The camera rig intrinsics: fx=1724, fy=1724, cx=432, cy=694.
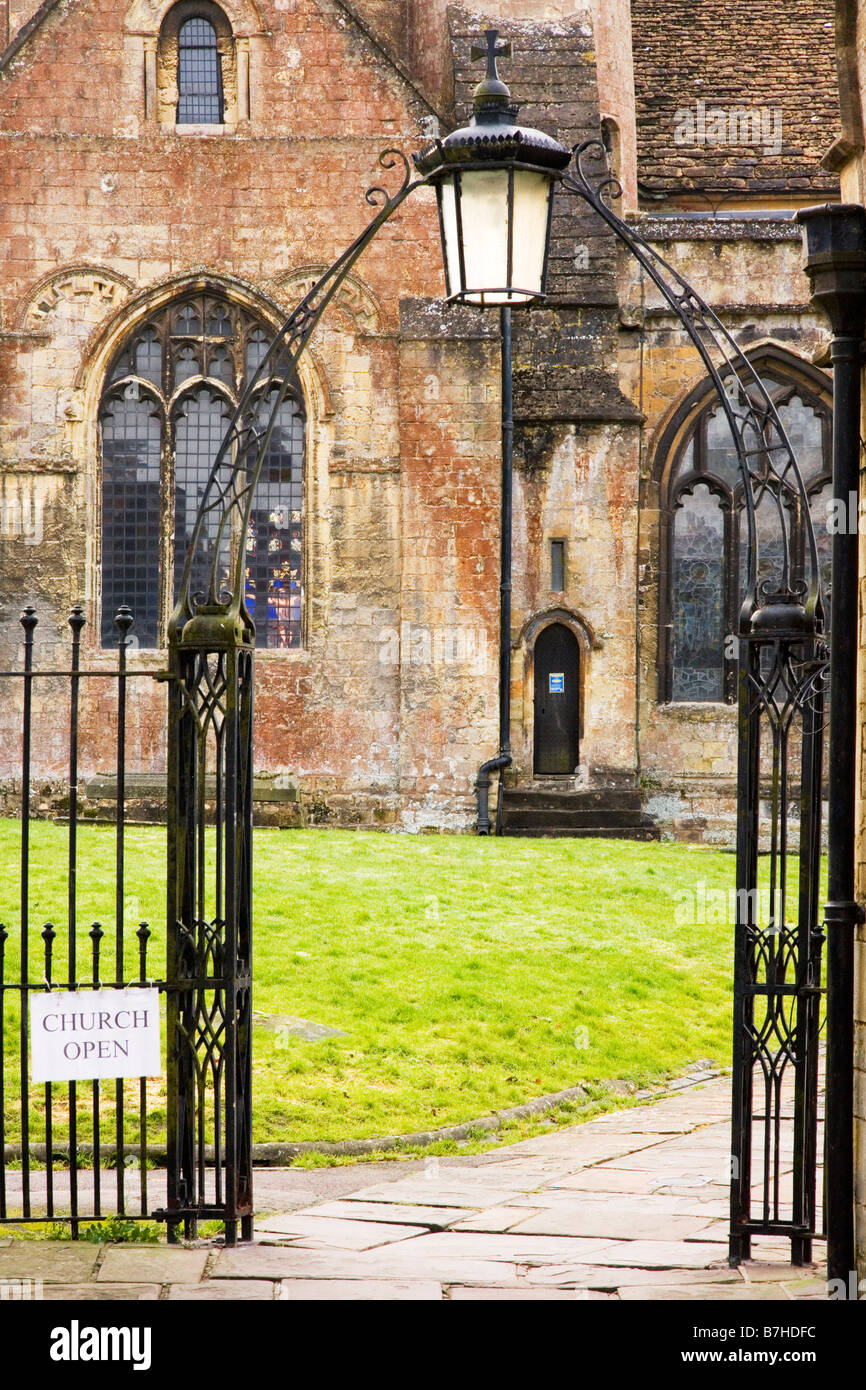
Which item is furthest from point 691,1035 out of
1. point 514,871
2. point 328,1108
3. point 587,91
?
point 587,91

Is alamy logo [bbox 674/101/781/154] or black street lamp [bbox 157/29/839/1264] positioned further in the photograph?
alamy logo [bbox 674/101/781/154]

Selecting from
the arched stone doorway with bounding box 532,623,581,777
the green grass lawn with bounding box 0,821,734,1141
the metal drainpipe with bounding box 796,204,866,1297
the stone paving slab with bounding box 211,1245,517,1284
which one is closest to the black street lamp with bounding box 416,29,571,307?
the metal drainpipe with bounding box 796,204,866,1297

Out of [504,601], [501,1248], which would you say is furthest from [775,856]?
[504,601]

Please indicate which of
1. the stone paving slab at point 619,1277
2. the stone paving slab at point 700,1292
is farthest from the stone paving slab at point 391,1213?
the stone paving slab at point 700,1292

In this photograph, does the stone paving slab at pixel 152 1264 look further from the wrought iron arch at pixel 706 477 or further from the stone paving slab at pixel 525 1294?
the wrought iron arch at pixel 706 477

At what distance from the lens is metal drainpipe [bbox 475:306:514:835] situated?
2025cm

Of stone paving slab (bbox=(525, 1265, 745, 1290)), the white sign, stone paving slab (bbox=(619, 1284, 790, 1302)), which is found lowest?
stone paving slab (bbox=(525, 1265, 745, 1290))

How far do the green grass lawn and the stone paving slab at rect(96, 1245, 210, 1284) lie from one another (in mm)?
2500

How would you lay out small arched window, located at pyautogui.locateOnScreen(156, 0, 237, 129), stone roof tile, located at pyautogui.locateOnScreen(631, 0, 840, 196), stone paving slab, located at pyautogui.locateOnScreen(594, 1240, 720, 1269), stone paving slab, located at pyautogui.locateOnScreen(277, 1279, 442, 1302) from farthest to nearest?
stone roof tile, located at pyautogui.locateOnScreen(631, 0, 840, 196)
small arched window, located at pyautogui.locateOnScreen(156, 0, 237, 129)
stone paving slab, located at pyautogui.locateOnScreen(594, 1240, 720, 1269)
stone paving slab, located at pyautogui.locateOnScreen(277, 1279, 442, 1302)

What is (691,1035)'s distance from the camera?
1220 centimetres

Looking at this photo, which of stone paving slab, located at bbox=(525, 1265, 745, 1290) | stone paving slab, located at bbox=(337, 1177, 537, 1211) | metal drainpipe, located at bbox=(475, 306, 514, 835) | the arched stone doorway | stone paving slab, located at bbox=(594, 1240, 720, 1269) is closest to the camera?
stone paving slab, located at bbox=(525, 1265, 745, 1290)

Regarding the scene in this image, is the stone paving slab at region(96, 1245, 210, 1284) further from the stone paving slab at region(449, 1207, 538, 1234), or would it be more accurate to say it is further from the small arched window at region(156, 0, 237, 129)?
the small arched window at region(156, 0, 237, 129)

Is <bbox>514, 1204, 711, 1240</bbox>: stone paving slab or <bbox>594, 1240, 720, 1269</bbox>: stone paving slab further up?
<bbox>594, 1240, 720, 1269</bbox>: stone paving slab

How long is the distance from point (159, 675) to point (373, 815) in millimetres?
13305
